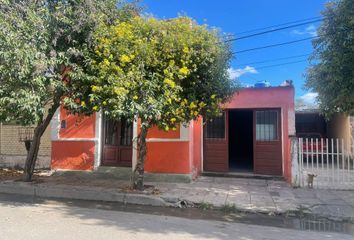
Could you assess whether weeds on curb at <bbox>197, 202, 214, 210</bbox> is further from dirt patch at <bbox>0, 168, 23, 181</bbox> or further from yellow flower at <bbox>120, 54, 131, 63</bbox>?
dirt patch at <bbox>0, 168, 23, 181</bbox>

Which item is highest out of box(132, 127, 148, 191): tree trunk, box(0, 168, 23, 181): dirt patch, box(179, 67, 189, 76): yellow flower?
box(179, 67, 189, 76): yellow flower

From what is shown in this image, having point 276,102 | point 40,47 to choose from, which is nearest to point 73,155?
point 40,47

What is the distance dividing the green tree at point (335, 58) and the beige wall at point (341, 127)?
256 inches

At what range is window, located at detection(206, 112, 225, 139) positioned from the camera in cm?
1238

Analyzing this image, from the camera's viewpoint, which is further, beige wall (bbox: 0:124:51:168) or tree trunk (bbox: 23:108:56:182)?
beige wall (bbox: 0:124:51:168)

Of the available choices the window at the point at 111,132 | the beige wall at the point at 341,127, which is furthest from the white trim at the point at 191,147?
the beige wall at the point at 341,127

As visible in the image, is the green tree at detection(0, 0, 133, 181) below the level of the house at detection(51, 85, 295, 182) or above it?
above

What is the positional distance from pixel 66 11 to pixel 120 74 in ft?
7.63

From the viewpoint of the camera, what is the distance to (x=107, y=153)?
39.9 ft

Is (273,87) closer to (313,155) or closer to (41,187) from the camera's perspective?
(313,155)

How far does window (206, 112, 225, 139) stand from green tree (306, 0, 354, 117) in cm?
484

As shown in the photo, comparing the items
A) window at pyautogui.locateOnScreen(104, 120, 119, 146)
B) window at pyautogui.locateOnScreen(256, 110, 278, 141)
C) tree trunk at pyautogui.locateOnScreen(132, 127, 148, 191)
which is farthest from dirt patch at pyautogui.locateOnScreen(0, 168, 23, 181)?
window at pyautogui.locateOnScreen(256, 110, 278, 141)

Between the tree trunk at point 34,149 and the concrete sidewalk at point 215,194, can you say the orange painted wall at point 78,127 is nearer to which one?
the tree trunk at point 34,149

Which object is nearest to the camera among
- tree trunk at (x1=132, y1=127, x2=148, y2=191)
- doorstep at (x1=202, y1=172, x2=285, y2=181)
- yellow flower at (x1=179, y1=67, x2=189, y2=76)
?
yellow flower at (x1=179, y1=67, x2=189, y2=76)
